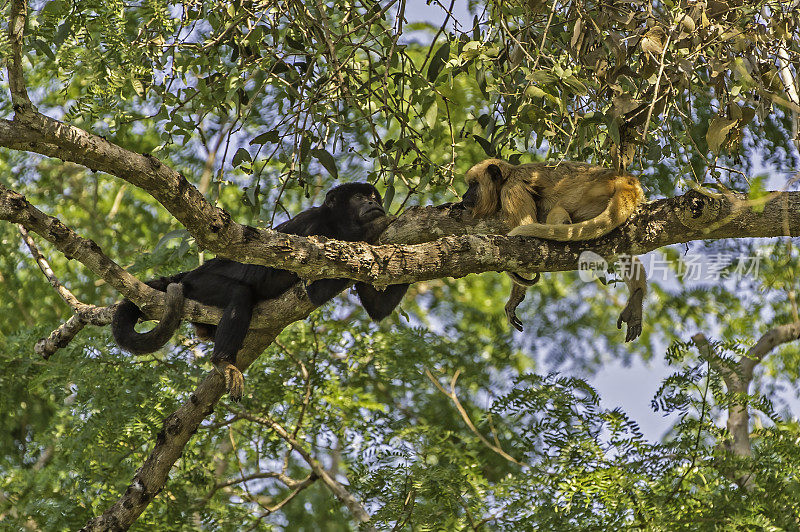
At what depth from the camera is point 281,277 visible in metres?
4.91

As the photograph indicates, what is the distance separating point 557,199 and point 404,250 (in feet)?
4.23

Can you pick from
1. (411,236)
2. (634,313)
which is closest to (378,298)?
(411,236)

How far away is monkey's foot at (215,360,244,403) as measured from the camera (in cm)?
444

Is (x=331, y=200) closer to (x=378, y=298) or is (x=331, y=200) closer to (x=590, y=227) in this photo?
(x=378, y=298)

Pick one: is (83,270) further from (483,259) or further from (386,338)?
(483,259)

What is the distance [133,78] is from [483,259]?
2332 mm

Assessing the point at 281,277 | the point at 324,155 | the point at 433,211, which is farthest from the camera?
the point at 281,277

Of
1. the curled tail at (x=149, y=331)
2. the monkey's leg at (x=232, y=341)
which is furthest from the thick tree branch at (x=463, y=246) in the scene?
the monkey's leg at (x=232, y=341)

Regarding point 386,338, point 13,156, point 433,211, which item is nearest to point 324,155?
point 433,211

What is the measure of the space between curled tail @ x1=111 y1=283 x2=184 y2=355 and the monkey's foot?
1.13 feet

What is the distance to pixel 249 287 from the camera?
4.73m

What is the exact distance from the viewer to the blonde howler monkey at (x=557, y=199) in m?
4.07

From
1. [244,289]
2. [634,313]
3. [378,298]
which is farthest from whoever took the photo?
[378,298]

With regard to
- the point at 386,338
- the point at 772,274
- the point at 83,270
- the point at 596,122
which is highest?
the point at 83,270
